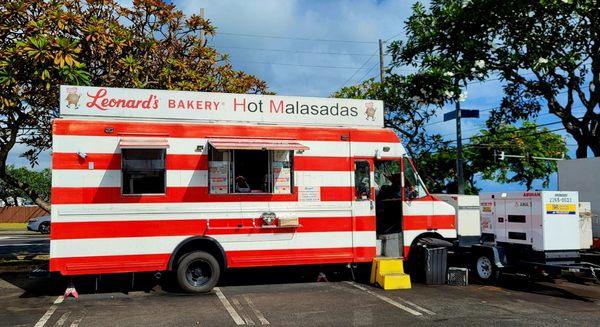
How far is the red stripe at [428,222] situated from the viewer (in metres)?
10.8

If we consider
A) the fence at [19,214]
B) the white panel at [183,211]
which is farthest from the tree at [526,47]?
the fence at [19,214]

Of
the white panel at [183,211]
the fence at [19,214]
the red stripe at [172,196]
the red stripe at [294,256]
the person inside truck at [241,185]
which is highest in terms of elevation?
the person inside truck at [241,185]

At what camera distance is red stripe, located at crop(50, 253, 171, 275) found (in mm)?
8789

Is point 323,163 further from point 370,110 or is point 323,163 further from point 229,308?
point 229,308

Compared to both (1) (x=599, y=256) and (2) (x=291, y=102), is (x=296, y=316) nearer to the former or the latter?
(2) (x=291, y=102)

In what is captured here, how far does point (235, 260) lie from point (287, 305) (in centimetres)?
157

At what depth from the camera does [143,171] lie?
30.4 feet

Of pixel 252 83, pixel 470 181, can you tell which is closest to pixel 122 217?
pixel 252 83

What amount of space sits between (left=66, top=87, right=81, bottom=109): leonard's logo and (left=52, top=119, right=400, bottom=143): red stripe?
1.15ft

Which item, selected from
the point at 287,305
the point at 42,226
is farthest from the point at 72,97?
the point at 42,226

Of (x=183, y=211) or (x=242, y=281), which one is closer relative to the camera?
(x=183, y=211)

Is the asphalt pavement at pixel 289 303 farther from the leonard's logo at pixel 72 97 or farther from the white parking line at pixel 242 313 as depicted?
the leonard's logo at pixel 72 97

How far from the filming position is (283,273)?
11609mm

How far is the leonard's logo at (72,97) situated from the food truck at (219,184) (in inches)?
0.7
